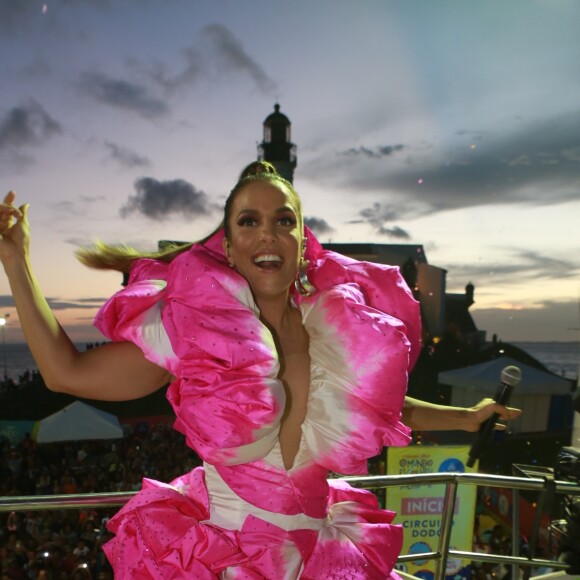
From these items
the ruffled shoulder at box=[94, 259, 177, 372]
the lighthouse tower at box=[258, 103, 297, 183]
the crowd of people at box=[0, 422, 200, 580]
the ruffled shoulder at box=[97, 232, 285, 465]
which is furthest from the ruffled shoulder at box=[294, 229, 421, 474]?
the lighthouse tower at box=[258, 103, 297, 183]

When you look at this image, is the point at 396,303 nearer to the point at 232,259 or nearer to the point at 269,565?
the point at 232,259

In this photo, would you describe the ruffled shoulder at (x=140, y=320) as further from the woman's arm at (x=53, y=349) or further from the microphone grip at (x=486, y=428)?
the microphone grip at (x=486, y=428)

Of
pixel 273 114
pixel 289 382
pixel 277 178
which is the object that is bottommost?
pixel 289 382

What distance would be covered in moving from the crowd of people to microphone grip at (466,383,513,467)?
129 inches

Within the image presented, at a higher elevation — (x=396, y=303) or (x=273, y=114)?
(x=273, y=114)

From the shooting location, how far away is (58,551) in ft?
21.1

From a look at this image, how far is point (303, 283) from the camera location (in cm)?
161

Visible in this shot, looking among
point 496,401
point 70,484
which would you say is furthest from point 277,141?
point 496,401

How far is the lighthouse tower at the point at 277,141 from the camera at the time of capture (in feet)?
98.5

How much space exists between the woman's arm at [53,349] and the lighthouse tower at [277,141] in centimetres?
2933

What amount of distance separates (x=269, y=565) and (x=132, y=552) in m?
0.33

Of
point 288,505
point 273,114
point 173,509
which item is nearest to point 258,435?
point 288,505

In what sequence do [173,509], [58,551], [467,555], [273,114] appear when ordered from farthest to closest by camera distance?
1. [273,114]
2. [58,551]
3. [467,555]
4. [173,509]

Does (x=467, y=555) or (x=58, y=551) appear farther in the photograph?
(x=58, y=551)
